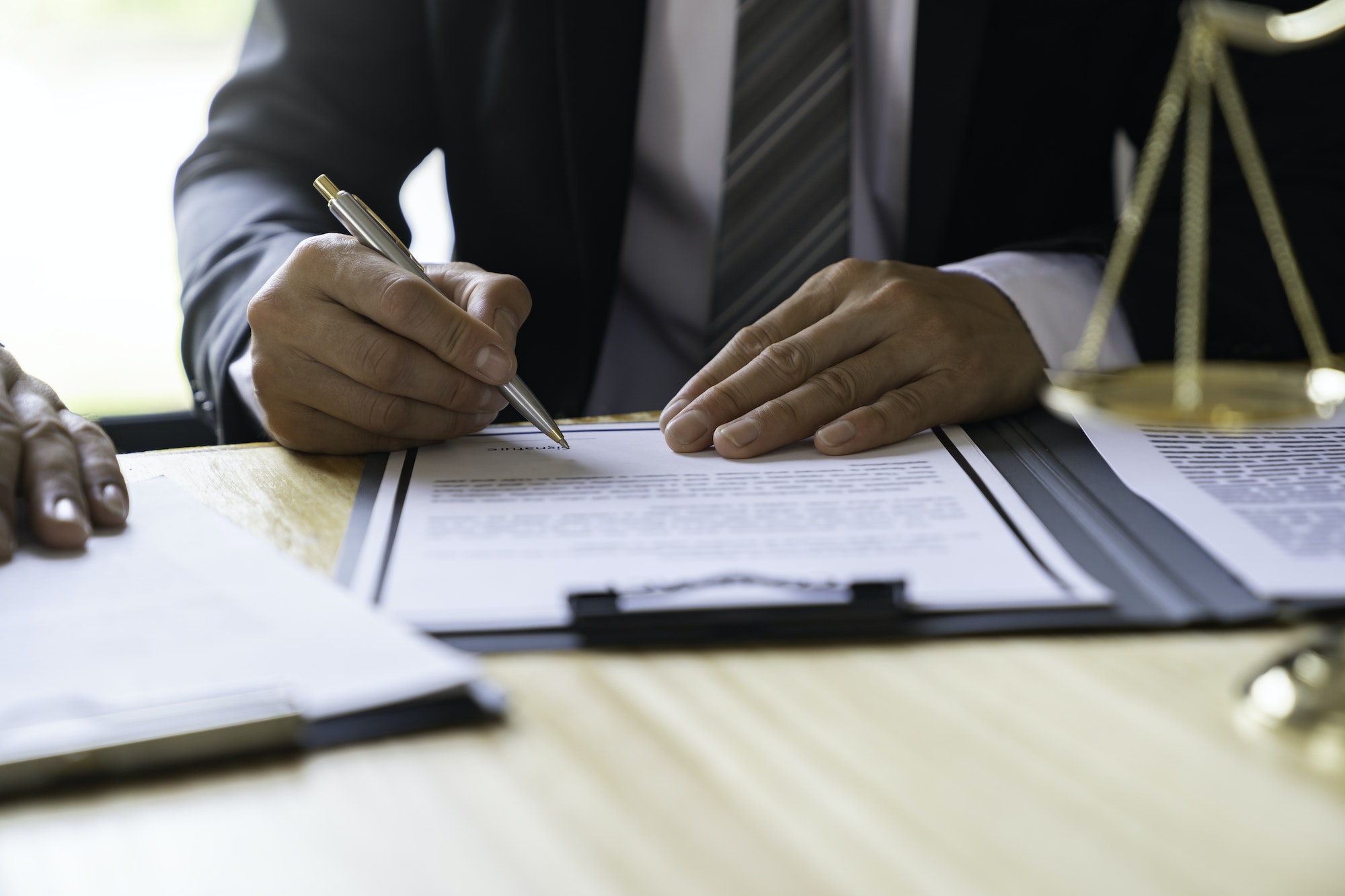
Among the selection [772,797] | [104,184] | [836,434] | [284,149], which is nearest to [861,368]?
[836,434]

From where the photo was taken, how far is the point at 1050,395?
417mm

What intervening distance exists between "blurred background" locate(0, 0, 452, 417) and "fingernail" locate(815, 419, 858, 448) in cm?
175

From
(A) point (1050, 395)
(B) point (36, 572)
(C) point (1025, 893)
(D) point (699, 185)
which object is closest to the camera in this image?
(C) point (1025, 893)

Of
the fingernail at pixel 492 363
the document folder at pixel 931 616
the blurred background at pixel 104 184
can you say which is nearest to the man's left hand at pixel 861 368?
the fingernail at pixel 492 363

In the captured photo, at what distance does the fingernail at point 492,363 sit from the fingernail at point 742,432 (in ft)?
0.52

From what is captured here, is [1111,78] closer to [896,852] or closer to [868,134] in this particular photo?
[868,134]

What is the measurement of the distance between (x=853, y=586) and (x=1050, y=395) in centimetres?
13

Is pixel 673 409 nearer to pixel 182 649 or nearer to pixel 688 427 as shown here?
pixel 688 427

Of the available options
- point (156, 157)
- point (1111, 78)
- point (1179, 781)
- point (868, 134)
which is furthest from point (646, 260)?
point (156, 157)

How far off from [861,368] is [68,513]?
1.72 ft

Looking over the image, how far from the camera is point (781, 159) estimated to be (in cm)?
123

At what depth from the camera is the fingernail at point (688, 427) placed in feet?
2.43

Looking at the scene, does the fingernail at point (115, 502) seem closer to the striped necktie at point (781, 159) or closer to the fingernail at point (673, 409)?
the fingernail at point (673, 409)

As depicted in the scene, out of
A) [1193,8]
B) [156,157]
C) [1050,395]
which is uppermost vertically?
[1193,8]
